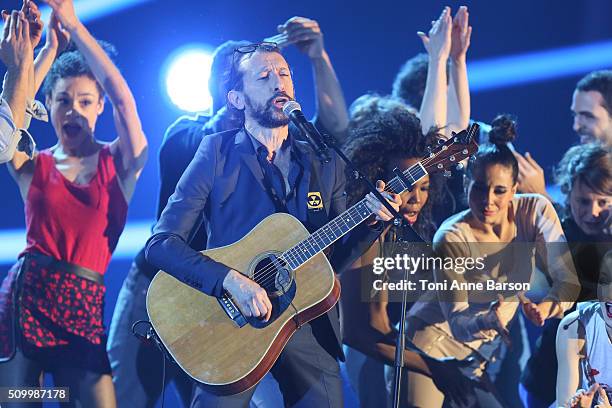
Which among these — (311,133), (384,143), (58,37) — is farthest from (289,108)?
(58,37)

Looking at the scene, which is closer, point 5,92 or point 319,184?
point 319,184

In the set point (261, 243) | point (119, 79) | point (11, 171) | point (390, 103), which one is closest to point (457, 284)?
point (390, 103)

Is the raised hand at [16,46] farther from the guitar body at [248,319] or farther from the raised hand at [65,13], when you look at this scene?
the guitar body at [248,319]

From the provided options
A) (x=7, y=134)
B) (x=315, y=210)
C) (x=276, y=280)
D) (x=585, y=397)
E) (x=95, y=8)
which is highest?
(x=95, y=8)

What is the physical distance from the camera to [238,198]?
11.7ft

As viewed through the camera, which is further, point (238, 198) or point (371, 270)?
point (371, 270)

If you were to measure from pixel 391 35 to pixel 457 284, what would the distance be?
55.1 inches

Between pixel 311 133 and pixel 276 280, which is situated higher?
pixel 311 133

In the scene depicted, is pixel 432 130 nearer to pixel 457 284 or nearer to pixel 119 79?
pixel 457 284

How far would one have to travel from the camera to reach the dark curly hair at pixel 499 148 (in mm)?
4348

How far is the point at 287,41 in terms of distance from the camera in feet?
14.6

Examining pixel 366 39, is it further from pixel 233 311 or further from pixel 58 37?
pixel 233 311

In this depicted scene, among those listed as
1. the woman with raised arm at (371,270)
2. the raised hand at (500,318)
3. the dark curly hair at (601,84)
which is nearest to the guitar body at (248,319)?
the woman with raised arm at (371,270)

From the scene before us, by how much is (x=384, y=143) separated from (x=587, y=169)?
109 cm
